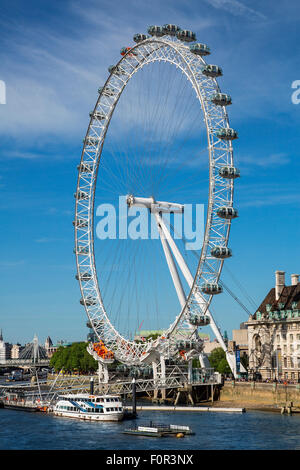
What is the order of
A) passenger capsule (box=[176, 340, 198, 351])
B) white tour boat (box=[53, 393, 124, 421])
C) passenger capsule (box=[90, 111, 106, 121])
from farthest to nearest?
passenger capsule (box=[90, 111, 106, 121]) → passenger capsule (box=[176, 340, 198, 351]) → white tour boat (box=[53, 393, 124, 421])

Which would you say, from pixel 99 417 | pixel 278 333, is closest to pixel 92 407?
pixel 99 417

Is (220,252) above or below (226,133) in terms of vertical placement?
below

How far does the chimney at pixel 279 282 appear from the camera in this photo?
87.9 meters

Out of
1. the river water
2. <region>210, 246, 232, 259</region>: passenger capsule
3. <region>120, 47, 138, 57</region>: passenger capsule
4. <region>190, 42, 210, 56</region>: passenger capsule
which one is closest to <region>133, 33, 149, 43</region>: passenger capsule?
<region>120, 47, 138, 57</region>: passenger capsule

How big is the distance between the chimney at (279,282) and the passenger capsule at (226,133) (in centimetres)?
2487

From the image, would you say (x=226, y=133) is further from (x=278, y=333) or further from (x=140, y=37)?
(x=278, y=333)

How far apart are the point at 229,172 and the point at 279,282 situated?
24013mm

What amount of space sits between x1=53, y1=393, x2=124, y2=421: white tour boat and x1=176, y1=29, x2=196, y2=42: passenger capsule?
36.7 meters

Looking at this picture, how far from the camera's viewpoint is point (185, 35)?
7112 cm

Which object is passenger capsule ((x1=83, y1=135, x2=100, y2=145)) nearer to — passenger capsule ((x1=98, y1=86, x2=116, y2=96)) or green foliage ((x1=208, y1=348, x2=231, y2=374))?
passenger capsule ((x1=98, y1=86, x2=116, y2=96))

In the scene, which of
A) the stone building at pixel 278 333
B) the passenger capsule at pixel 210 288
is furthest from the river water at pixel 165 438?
the stone building at pixel 278 333

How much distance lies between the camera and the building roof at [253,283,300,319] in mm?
83250

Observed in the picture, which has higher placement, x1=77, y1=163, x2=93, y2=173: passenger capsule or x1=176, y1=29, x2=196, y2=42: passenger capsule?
x1=176, y1=29, x2=196, y2=42: passenger capsule
